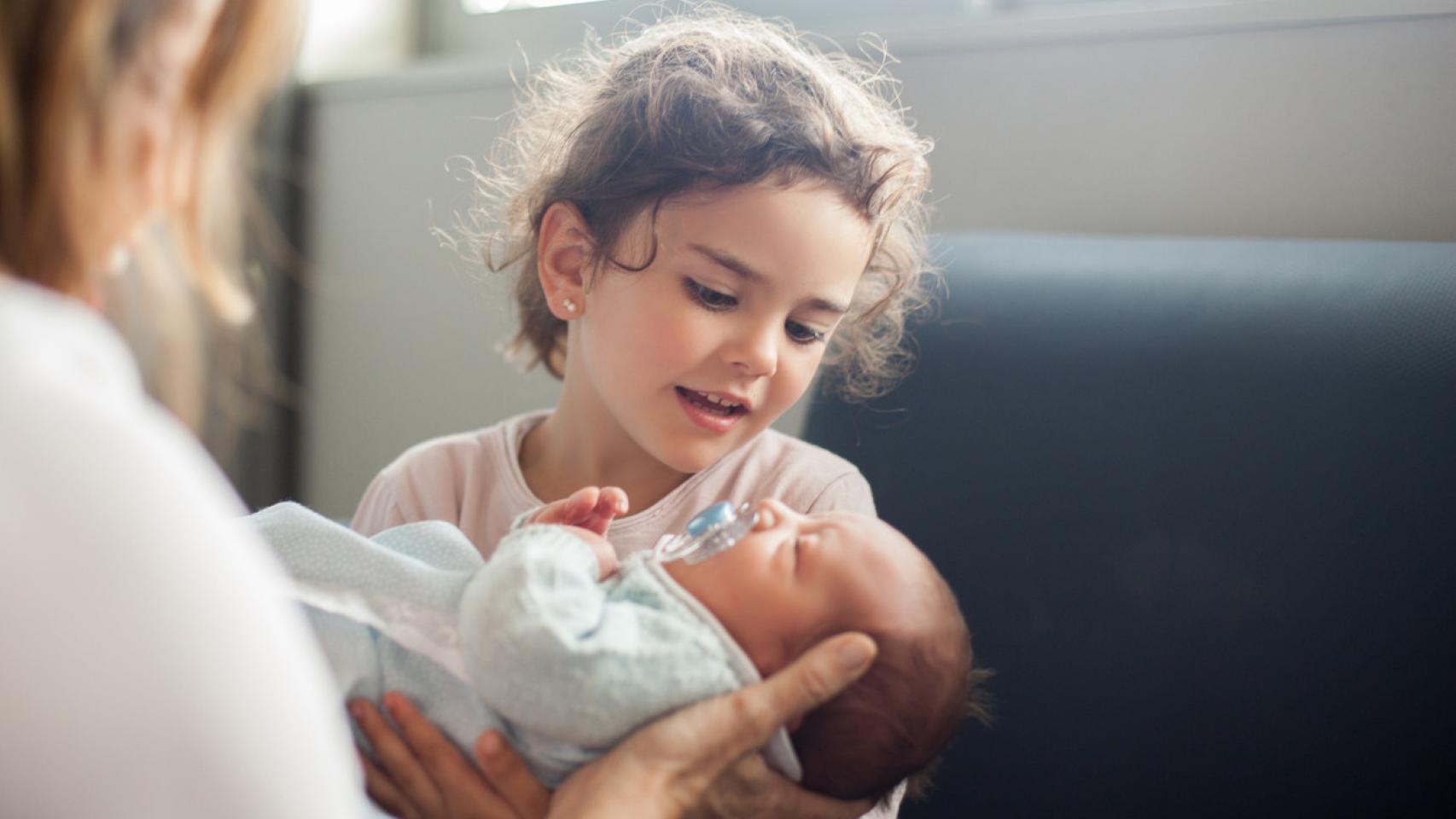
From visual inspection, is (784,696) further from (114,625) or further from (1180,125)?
(1180,125)

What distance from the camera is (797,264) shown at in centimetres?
119

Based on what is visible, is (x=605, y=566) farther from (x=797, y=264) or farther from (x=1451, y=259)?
(x=1451, y=259)

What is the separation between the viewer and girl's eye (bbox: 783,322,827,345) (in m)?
1.23

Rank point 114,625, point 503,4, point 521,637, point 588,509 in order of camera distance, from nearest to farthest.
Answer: point 114,625 → point 521,637 → point 588,509 → point 503,4

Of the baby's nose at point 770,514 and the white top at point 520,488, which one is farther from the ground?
the baby's nose at point 770,514

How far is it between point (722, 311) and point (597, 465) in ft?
0.97

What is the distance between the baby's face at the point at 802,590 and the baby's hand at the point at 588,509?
0.45 ft

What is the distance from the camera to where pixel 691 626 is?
959 mm

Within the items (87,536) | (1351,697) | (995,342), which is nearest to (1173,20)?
(995,342)

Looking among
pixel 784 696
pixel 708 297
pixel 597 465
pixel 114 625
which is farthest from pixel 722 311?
pixel 114 625

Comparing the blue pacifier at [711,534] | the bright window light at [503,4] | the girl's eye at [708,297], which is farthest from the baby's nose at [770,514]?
the bright window light at [503,4]

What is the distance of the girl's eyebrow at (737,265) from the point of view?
3.90ft

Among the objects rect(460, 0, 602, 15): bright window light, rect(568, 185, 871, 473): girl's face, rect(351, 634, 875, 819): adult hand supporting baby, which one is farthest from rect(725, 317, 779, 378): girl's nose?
rect(460, 0, 602, 15): bright window light

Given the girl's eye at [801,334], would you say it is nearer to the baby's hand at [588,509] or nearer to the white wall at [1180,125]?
the baby's hand at [588,509]
